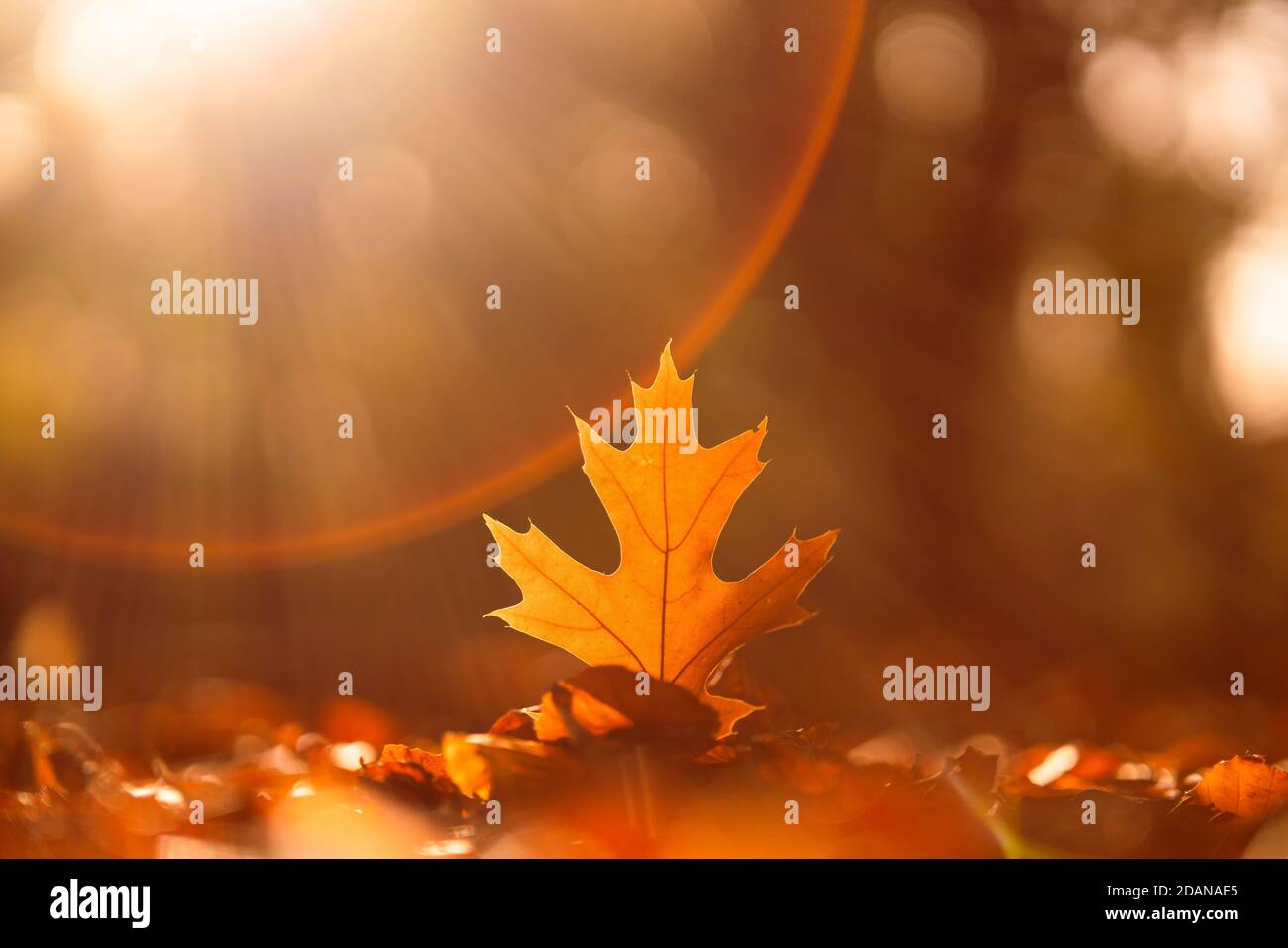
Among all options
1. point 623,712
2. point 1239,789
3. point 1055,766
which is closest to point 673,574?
point 623,712

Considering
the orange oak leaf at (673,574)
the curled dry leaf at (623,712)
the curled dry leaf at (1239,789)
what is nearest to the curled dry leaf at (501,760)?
the curled dry leaf at (623,712)

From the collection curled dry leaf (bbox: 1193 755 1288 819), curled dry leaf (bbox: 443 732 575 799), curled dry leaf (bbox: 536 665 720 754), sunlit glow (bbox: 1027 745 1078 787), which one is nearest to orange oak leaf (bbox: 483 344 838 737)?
curled dry leaf (bbox: 536 665 720 754)

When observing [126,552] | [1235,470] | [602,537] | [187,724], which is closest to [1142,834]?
[1235,470]

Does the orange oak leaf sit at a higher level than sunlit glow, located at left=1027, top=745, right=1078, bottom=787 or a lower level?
higher

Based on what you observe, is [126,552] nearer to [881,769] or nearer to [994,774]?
[881,769]

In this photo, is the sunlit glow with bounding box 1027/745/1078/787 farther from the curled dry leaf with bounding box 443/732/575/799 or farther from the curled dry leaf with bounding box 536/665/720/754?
the curled dry leaf with bounding box 443/732/575/799

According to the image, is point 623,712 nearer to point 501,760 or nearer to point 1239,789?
point 501,760

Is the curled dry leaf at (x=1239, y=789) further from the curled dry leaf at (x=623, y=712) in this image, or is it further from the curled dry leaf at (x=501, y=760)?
the curled dry leaf at (x=501, y=760)
